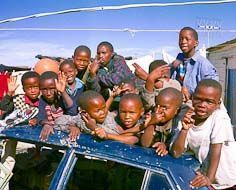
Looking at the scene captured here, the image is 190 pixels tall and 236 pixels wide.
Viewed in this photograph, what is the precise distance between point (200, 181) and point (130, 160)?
0.40 meters

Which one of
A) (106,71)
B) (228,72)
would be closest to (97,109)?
(106,71)

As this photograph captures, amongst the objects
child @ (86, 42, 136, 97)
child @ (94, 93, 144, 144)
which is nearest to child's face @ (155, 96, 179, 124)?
child @ (94, 93, 144, 144)

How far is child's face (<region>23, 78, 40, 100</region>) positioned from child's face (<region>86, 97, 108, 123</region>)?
1166mm

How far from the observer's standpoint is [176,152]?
7.71 ft

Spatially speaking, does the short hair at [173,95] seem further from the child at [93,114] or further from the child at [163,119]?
the child at [93,114]

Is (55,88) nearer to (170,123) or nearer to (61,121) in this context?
(61,121)

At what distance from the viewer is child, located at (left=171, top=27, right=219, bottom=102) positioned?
363cm

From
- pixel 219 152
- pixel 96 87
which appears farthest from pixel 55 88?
pixel 219 152

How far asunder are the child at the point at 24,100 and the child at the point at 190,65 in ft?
4.47

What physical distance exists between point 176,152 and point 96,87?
174 cm

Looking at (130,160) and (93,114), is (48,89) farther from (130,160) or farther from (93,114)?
(130,160)

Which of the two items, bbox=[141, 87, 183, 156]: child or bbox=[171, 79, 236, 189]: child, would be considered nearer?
bbox=[171, 79, 236, 189]: child

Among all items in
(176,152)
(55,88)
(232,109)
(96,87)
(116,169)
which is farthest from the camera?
(232,109)

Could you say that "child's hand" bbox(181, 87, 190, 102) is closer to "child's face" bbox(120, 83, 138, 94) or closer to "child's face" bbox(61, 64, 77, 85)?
"child's face" bbox(120, 83, 138, 94)
